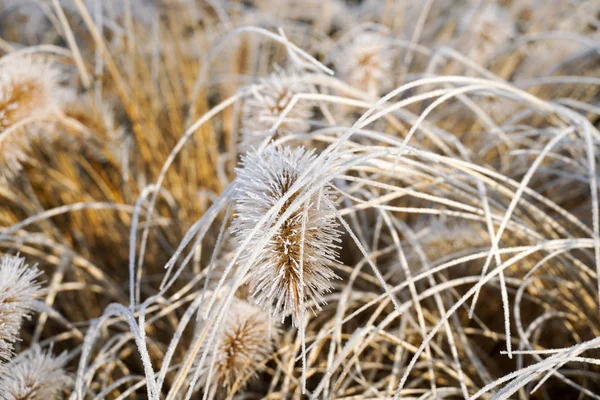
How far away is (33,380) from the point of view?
0.70 m

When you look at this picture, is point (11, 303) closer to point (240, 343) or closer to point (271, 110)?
point (240, 343)

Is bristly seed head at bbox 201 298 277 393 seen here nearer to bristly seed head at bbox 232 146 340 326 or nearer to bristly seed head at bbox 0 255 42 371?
bristly seed head at bbox 232 146 340 326

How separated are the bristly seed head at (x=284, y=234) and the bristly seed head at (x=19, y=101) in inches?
19.3

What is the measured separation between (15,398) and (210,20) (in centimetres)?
114

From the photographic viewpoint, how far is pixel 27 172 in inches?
52.1

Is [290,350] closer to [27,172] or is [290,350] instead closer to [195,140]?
[195,140]

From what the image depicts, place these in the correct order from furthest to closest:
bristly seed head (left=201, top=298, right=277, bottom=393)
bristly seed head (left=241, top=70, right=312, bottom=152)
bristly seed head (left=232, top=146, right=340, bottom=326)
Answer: bristly seed head (left=241, top=70, right=312, bottom=152) < bristly seed head (left=201, top=298, right=277, bottom=393) < bristly seed head (left=232, top=146, right=340, bottom=326)

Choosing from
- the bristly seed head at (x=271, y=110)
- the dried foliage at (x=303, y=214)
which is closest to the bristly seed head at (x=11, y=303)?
the dried foliage at (x=303, y=214)

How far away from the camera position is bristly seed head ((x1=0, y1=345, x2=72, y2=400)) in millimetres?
677

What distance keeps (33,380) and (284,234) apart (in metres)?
0.37

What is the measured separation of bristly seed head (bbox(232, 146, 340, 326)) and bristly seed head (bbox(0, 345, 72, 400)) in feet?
1.04

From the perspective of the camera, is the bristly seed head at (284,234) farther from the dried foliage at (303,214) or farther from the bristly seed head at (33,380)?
the bristly seed head at (33,380)

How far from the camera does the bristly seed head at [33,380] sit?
677 millimetres

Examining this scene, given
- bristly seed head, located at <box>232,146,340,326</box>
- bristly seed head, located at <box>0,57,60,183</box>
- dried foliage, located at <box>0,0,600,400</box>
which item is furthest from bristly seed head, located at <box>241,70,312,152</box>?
bristly seed head, located at <box>0,57,60,183</box>
